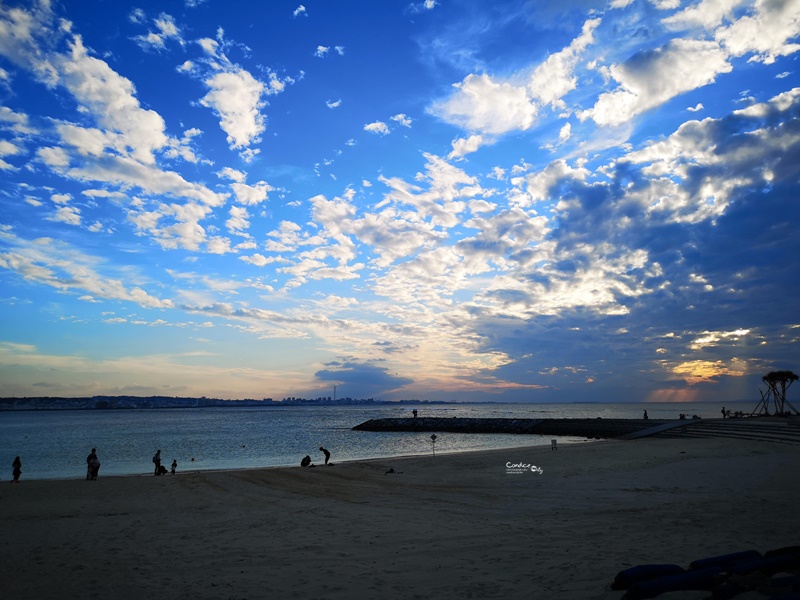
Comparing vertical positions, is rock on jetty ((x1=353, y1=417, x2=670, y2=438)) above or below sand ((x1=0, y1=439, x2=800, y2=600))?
below

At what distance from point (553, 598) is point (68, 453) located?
60.9 m

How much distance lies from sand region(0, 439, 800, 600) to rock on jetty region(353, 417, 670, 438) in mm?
41509

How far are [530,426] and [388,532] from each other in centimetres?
7338

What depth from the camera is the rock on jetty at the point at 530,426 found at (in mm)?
62769

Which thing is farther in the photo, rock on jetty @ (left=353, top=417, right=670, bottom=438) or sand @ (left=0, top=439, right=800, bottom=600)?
rock on jetty @ (left=353, top=417, right=670, bottom=438)

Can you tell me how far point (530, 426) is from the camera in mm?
80750

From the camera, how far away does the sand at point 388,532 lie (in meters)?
8.58

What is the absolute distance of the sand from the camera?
8.58m

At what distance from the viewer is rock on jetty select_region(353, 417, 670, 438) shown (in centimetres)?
6277

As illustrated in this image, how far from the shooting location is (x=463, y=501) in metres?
16.9

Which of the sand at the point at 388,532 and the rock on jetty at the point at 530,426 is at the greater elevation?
the sand at the point at 388,532

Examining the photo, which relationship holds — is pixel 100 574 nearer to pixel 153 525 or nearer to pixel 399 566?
pixel 153 525

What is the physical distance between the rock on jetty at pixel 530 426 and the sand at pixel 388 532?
4151 centimetres

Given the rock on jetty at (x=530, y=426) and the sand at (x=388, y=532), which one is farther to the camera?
the rock on jetty at (x=530, y=426)
